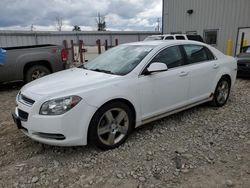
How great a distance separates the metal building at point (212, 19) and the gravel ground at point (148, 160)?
10818mm

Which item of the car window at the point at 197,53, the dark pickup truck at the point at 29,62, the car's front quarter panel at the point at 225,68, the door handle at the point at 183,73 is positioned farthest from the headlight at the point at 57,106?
the dark pickup truck at the point at 29,62

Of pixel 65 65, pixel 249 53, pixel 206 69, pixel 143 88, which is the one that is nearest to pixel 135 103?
pixel 143 88

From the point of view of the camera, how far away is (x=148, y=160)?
9.05ft

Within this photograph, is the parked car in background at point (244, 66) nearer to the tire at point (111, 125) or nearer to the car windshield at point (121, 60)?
the car windshield at point (121, 60)

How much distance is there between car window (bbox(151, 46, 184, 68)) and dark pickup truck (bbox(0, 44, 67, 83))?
4317 mm

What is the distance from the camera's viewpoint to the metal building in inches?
490

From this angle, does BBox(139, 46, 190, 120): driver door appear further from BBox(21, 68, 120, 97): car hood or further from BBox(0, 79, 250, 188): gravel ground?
BBox(21, 68, 120, 97): car hood

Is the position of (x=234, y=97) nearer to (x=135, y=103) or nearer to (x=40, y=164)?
(x=135, y=103)

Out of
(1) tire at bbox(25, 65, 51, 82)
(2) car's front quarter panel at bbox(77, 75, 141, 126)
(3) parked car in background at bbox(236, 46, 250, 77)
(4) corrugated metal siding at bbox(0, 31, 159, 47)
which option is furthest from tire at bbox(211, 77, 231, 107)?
(4) corrugated metal siding at bbox(0, 31, 159, 47)

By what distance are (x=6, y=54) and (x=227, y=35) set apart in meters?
12.5

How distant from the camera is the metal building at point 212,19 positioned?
1244 cm

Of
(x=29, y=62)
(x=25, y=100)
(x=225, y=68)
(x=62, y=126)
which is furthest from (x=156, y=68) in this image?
(x=29, y=62)

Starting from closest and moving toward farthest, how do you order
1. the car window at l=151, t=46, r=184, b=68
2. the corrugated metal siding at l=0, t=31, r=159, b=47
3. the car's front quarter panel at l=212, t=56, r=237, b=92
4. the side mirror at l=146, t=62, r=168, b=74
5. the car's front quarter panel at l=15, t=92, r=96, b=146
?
the car's front quarter panel at l=15, t=92, r=96, b=146
the side mirror at l=146, t=62, r=168, b=74
the car window at l=151, t=46, r=184, b=68
the car's front quarter panel at l=212, t=56, r=237, b=92
the corrugated metal siding at l=0, t=31, r=159, b=47

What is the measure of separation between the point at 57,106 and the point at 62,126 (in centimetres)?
25
